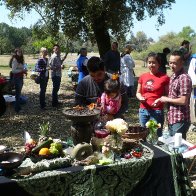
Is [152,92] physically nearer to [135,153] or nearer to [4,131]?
[135,153]

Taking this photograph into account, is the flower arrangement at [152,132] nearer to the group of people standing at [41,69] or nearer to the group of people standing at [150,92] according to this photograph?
the group of people standing at [150,92]

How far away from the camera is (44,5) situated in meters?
13.2

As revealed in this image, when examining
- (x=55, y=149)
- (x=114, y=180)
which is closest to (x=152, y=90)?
(x=114, y=180)

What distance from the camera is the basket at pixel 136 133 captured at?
11.8ft

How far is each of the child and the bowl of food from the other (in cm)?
141

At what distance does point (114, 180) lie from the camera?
10.3 feet

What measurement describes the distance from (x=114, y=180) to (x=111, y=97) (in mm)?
1259

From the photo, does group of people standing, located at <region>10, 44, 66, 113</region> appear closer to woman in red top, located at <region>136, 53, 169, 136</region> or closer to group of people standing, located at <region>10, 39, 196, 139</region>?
group of people standing, located at <region>10, 39, 196, 139</region>

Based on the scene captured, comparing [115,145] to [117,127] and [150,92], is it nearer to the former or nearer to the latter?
[117,127]

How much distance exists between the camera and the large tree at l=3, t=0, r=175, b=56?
1222cm

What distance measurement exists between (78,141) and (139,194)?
2.54ft

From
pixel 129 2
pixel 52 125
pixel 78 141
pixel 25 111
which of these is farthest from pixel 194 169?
pixel 129 2

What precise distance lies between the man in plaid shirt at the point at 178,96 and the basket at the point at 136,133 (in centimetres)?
77

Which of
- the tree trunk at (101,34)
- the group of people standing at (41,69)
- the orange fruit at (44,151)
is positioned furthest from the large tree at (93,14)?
the orange fruit at (44,151)
